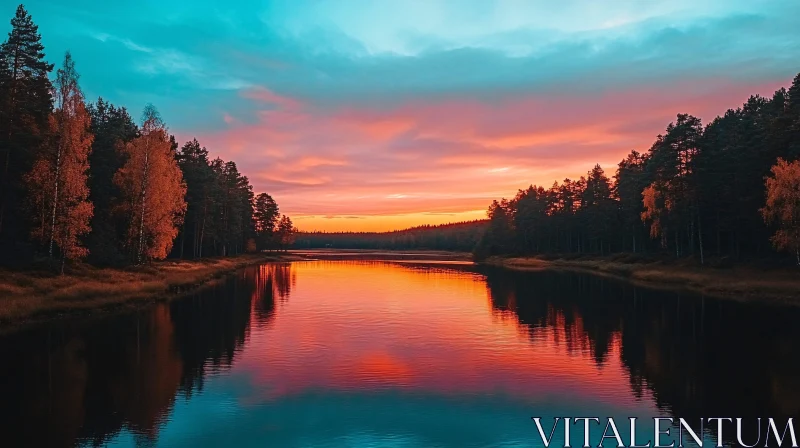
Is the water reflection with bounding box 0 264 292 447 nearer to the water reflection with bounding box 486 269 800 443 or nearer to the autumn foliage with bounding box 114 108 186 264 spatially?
the water reflection with bounding box 486 269 800 443

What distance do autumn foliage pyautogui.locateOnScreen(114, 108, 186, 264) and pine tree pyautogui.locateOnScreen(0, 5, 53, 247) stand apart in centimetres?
846

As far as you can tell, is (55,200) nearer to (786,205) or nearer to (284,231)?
(786,205)

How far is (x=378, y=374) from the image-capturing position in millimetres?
22062

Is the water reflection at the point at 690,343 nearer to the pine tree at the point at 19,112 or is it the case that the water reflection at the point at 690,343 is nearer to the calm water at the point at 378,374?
the calm water at the point at 378,374

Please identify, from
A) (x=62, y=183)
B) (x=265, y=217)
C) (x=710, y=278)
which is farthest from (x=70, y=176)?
(x=265, y=217)

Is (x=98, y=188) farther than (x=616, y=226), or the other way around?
(x=616, y=226)

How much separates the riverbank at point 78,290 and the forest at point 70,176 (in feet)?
7.59

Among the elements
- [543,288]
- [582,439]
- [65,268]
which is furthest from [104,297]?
[543,288]

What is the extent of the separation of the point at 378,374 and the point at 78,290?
88.5ft

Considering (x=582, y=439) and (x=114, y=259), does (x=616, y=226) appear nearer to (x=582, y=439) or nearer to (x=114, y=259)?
(x=114, y=259)

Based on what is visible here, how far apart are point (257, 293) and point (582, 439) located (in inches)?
1764

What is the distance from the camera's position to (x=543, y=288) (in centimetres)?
6191

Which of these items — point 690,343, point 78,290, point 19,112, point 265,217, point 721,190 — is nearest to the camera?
point 690,343

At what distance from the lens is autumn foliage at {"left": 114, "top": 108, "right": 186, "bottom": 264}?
55.2 meters
